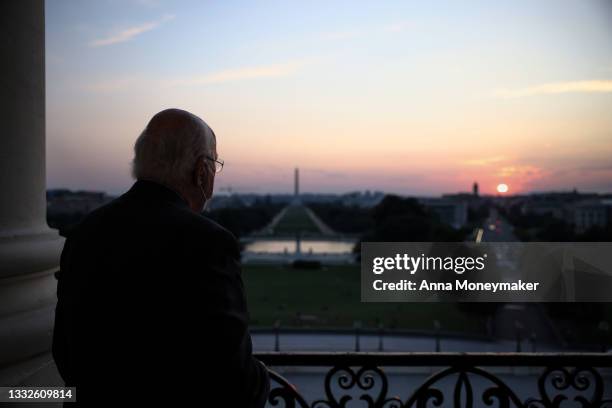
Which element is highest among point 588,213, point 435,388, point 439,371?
point 439,371

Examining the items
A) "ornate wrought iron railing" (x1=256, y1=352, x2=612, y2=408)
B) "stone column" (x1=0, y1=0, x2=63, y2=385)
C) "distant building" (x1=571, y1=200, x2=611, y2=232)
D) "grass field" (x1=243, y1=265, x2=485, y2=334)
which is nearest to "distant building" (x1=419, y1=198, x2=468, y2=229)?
"distant building" (x1=571, y1=200, x2=611, y2=232)

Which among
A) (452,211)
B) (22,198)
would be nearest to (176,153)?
(22,198)

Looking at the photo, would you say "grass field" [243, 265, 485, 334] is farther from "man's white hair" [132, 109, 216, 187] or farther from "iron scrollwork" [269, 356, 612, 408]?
"man's white hair" [132, 109, 216, 187]

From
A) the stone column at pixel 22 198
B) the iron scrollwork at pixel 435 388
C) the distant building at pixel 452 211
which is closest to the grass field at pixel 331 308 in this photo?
the iron scrollwork at pixel 435 388

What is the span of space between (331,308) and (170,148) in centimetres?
3360

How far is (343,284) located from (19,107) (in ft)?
141

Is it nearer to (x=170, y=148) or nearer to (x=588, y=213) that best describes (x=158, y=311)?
(x=170, y=148)

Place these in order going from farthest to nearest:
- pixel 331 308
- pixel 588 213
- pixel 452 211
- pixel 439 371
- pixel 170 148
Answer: pixel 452 211
pixel 588 213
pixel 331 308
pixel 439 371
pixel 170 148

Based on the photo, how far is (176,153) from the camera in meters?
2.12

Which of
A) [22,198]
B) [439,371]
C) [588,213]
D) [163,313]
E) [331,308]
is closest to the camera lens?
[163,313]

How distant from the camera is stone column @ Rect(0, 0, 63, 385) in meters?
2.85

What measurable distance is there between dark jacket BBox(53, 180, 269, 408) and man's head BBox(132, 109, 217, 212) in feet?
0.57

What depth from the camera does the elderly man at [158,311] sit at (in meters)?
1.83

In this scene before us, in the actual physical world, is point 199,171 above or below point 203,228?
above
